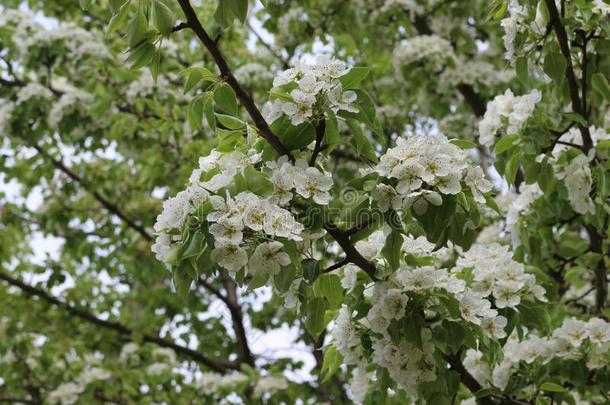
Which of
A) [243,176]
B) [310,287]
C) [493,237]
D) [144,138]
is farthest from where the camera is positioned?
[144,138]

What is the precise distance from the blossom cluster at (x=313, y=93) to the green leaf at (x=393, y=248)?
1.12 feet

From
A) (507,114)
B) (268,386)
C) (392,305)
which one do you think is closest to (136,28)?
(392,305)

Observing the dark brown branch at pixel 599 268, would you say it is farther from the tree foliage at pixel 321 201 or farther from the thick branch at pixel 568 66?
the thick branch at pixel 568 66

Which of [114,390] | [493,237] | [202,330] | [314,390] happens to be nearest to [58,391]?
[114,390]

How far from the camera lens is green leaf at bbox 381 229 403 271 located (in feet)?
6.16

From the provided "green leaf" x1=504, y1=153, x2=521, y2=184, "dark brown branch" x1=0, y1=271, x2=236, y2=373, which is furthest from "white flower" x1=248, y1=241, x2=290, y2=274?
"dark brown branch" x1=0, y1=271, x2=236, y2=373

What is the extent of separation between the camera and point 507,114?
278 cm

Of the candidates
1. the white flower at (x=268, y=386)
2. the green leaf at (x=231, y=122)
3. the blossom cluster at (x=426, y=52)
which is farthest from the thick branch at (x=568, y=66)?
the white flower at (x=268, y=386)

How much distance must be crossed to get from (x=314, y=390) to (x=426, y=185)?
3952 millimetres

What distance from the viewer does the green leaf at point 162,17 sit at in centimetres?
180

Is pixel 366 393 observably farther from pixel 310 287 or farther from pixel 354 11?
pixel 354 11

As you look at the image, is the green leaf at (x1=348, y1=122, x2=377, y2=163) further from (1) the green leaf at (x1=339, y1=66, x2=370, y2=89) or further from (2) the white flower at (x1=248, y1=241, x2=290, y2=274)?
(2) the white flower at (x1=248, y1=241, x2=290, y2=274)

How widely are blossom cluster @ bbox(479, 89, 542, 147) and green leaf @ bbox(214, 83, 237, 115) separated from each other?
1.26 meters

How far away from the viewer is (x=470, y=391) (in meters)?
2.43
